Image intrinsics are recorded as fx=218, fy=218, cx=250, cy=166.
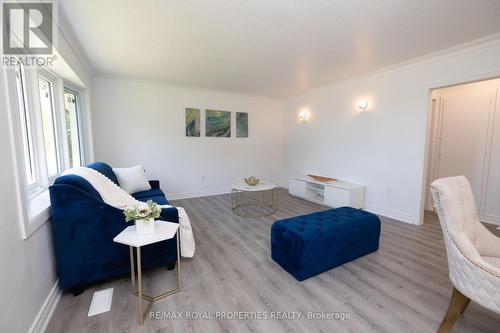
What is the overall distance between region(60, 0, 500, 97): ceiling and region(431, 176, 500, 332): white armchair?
1.66 metres

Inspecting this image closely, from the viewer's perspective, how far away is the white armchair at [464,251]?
45.0 inches

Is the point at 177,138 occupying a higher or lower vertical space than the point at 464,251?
higher

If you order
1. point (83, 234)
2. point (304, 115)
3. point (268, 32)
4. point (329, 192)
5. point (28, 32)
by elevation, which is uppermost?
point (268, 32)

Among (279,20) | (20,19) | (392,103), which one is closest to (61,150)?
(20,19)

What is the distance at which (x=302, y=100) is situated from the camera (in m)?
5.32

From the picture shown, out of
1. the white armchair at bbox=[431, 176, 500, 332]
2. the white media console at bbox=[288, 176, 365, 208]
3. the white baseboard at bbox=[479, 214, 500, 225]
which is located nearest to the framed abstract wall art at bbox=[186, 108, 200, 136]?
the white media console at bbox=[288, 176, 365, 208]

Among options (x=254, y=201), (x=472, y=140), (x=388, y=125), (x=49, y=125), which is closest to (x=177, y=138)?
(x=254, y=201)

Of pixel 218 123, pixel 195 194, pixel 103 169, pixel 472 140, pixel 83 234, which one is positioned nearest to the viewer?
pixel 83 234

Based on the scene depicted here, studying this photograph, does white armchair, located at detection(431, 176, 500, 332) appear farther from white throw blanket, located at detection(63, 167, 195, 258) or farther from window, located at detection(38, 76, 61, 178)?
window, located at detection(38, 76, 61, 178)

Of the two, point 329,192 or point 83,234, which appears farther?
point 329,192

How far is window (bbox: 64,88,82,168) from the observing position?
312 centimetres

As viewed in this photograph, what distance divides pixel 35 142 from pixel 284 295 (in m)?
2.78

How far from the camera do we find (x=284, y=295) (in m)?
1.82

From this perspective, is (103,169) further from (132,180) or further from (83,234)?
(83,234)
